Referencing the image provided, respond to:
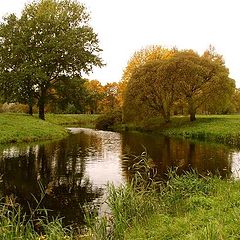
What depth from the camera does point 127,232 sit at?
9.17 meters

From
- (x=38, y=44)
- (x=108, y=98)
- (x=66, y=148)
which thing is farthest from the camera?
(x=108, y=98)

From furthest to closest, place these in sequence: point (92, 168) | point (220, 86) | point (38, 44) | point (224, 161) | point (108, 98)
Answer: point (108, 98) → point (38, 44) → point (220, 86) → point (224, 161) → point (92, 168)

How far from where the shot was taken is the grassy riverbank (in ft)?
28.0

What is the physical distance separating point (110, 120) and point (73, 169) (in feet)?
149

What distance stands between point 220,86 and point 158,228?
38224mm

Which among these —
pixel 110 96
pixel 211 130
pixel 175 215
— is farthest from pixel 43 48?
pixel 110 96

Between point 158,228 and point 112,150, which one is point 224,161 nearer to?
point 112,150

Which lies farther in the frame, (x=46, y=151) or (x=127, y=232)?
(x=46, y=151)

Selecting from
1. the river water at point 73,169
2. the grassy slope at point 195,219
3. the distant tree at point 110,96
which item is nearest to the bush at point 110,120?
the distant tree at point 110,96

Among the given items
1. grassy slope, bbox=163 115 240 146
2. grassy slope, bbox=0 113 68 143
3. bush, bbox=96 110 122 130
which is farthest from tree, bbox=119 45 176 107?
grassy slope, bbox=0 113 68 143

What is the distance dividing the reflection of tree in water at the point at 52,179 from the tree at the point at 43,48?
21509 millimetres

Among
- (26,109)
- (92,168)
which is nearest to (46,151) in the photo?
(92,168)

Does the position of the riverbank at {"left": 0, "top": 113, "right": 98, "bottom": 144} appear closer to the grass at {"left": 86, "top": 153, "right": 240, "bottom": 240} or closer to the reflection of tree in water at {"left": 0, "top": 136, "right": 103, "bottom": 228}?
the reflection of tree in water at {"left": 0, "top": 136, "right": 103, "bottom": 228}

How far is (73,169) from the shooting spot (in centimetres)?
1973
